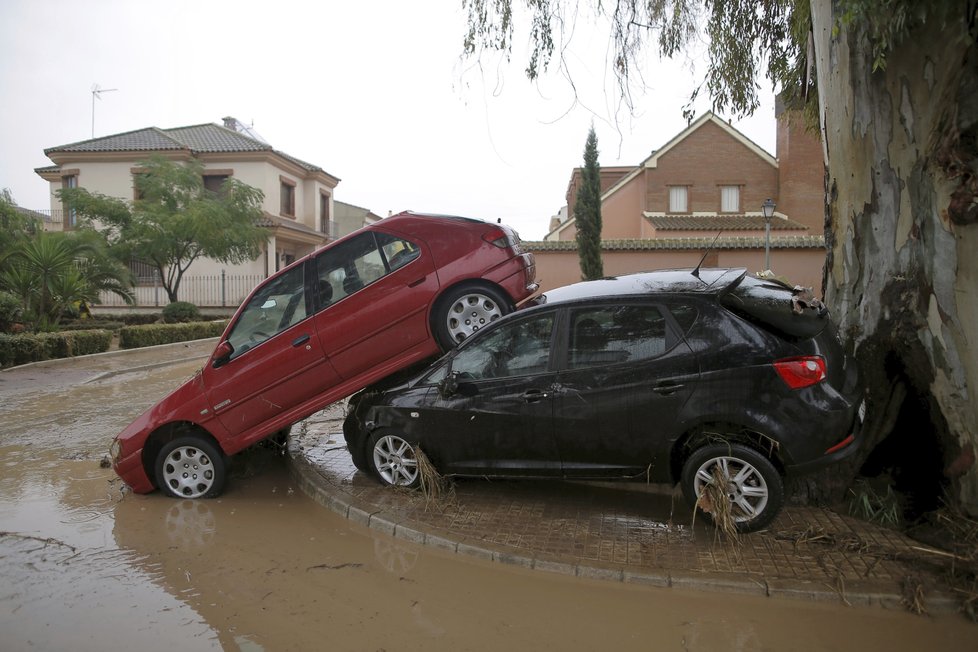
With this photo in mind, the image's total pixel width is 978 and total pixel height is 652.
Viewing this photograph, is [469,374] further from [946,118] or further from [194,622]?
[946,118]

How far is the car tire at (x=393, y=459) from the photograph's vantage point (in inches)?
218

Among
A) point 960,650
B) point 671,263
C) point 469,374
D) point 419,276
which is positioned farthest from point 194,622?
point 671,263

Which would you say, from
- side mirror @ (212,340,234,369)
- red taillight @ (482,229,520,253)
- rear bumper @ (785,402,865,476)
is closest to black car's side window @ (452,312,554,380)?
red taillight @ (482,229,520,253)

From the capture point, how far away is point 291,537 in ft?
16.6

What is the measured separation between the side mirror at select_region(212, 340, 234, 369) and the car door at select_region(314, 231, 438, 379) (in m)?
0.85

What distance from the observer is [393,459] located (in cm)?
560

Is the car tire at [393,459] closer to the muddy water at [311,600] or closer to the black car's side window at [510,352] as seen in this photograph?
the muddy water at [311,600]

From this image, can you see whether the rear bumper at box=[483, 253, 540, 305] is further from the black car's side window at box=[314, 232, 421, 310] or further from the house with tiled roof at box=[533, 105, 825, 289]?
the house with tiled roof at box=[533, 105, 825, 289]

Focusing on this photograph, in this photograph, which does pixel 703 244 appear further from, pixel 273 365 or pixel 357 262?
pixel 273 365

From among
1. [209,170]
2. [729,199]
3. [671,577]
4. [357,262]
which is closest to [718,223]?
[729,199]

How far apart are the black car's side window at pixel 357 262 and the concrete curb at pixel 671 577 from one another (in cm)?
188

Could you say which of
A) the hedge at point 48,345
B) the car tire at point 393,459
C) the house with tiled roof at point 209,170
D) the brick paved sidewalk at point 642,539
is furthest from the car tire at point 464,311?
the house with tiled roof at point 209,170

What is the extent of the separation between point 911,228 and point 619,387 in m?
2.29

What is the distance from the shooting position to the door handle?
4492 mm
